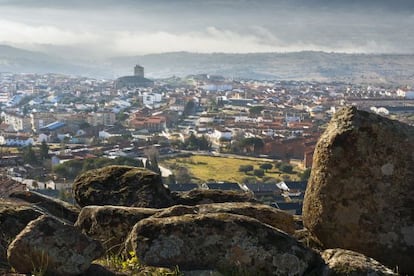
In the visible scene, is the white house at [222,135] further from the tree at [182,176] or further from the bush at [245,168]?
the tree at [182,176]

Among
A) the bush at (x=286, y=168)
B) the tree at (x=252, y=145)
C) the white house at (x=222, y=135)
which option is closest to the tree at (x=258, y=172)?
the bush at (x=286, y=168)

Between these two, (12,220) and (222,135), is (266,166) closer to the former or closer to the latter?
(222,135)

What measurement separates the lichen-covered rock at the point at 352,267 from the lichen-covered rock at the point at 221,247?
4.8 inches

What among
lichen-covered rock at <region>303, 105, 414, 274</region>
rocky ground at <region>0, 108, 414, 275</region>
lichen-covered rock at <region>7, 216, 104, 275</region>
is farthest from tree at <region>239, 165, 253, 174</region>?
lichen-covered rock at <region>7, 216, 104, 275</region>

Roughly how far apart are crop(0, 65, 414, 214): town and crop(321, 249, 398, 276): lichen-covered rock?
8370 mm

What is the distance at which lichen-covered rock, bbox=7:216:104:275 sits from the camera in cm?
393

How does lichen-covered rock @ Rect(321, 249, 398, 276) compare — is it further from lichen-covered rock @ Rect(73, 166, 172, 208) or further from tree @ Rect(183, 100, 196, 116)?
tree @ Rect(183, 100, 196, 116)

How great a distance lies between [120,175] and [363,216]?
2827 mm

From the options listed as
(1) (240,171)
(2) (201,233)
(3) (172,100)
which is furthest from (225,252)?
(3) (172,100)

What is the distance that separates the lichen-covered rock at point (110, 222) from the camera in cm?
514

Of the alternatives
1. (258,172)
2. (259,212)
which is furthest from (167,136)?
(259,212)

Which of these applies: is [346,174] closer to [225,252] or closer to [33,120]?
[225,252]

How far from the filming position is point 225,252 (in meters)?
4.05

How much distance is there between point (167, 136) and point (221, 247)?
188 feet
